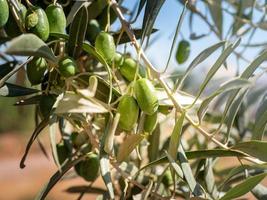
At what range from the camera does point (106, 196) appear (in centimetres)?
79

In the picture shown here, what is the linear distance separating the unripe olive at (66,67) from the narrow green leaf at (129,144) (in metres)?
0.12

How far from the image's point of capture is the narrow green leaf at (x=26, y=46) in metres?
0.43

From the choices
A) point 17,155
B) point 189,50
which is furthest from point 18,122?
point 189,50

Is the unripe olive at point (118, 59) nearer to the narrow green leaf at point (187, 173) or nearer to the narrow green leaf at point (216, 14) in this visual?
the narrow green leaf at point (187, 173)

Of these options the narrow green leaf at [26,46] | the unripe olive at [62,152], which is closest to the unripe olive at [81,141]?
the unripe olive at [62,152]

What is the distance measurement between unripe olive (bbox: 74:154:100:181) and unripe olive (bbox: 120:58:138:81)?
197 mm

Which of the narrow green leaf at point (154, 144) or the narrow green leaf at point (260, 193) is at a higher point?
the narrow green leaf at point (260, 193)

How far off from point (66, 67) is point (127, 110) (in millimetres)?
105

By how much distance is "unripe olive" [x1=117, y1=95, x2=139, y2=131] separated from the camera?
61 centimetres

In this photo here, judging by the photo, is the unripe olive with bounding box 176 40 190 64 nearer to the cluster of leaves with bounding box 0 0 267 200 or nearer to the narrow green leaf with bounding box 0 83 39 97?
the cluster of leaves with bounding box 0 0 267 200

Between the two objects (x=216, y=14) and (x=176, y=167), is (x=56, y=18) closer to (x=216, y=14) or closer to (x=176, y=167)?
(x=176, y=167)

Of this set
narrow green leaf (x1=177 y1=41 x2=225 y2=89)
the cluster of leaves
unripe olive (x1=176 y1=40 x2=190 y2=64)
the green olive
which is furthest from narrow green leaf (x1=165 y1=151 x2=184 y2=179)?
unripe olive (x1=176 y1=40 x2=190 y2=64)

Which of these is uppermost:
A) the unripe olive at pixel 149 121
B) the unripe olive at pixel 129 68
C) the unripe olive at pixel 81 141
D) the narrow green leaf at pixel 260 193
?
the unripe olive at pixel 129 68

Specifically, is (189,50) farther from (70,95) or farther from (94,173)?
(70,95)
